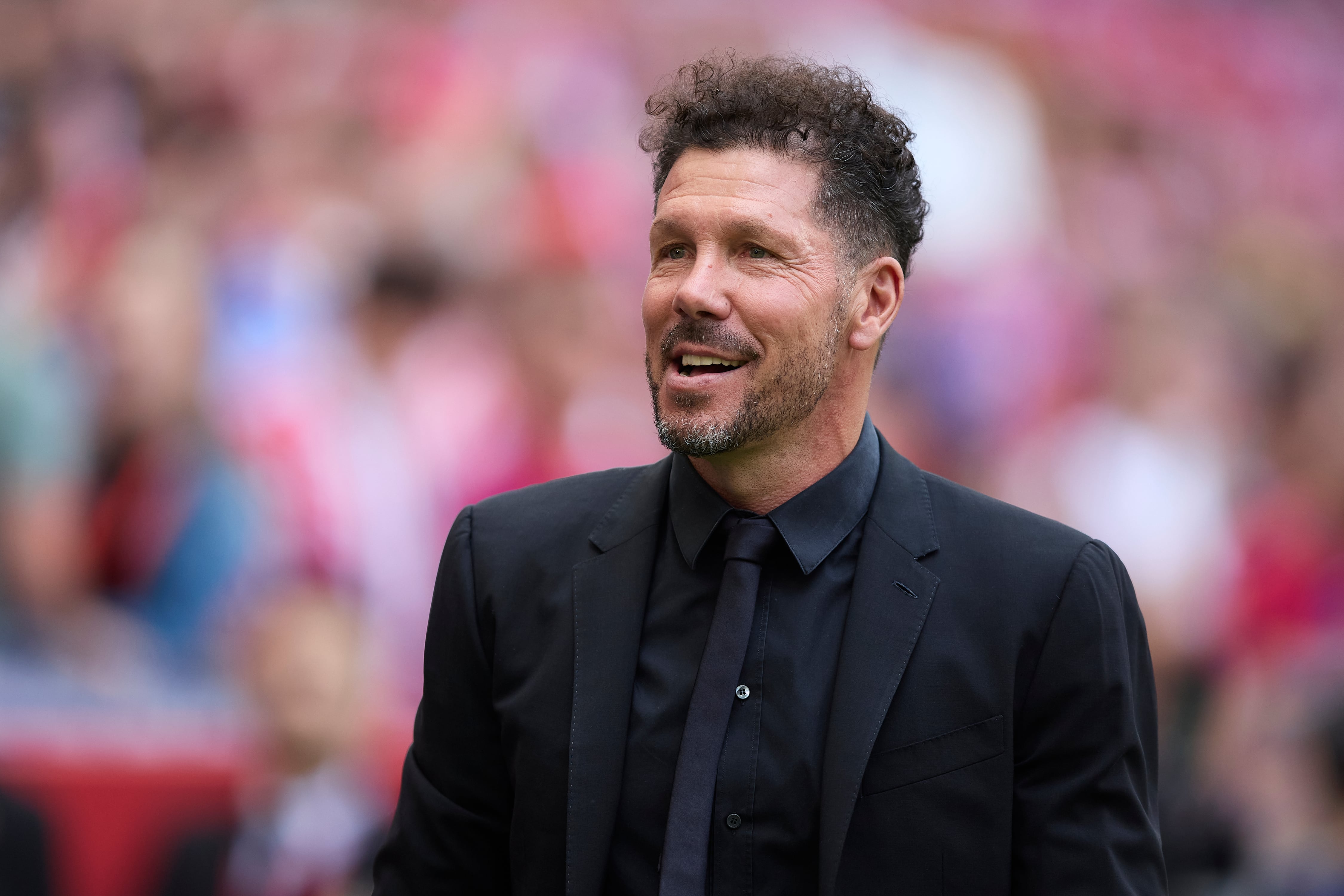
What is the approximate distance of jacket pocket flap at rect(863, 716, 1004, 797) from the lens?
65.4 inches

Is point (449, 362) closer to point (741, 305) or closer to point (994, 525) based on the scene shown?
point (741, 305)

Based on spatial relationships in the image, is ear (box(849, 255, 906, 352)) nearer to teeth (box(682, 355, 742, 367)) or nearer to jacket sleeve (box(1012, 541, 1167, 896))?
teeth (box(682, 355, 742, 367))

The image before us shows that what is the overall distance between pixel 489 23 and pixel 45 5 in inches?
65.6

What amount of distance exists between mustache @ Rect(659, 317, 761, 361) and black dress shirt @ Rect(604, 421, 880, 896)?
240 mm

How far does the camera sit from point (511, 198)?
4.91 metres

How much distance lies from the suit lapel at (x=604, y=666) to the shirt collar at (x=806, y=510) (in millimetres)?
52

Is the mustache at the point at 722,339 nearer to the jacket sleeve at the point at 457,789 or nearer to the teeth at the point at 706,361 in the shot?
the teeth at the point at 706,361

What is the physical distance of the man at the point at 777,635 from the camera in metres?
1.66

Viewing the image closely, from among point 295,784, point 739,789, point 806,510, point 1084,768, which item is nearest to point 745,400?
point 806,510

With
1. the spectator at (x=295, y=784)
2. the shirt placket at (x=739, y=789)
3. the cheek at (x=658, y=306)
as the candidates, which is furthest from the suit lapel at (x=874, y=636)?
the spectator at (x=295, y=784)

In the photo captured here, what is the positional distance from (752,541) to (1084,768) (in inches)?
22.4

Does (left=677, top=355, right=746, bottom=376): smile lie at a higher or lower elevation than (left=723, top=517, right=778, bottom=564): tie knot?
higher

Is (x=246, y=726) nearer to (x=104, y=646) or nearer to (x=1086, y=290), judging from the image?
(x=104, y=646)

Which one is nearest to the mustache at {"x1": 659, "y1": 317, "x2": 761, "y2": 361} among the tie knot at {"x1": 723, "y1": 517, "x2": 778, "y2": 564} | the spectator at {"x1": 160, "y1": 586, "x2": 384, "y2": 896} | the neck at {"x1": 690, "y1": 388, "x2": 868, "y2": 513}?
the neck at {"x1": 690, "y1": 388, "x2": 868, "y2": 513}
